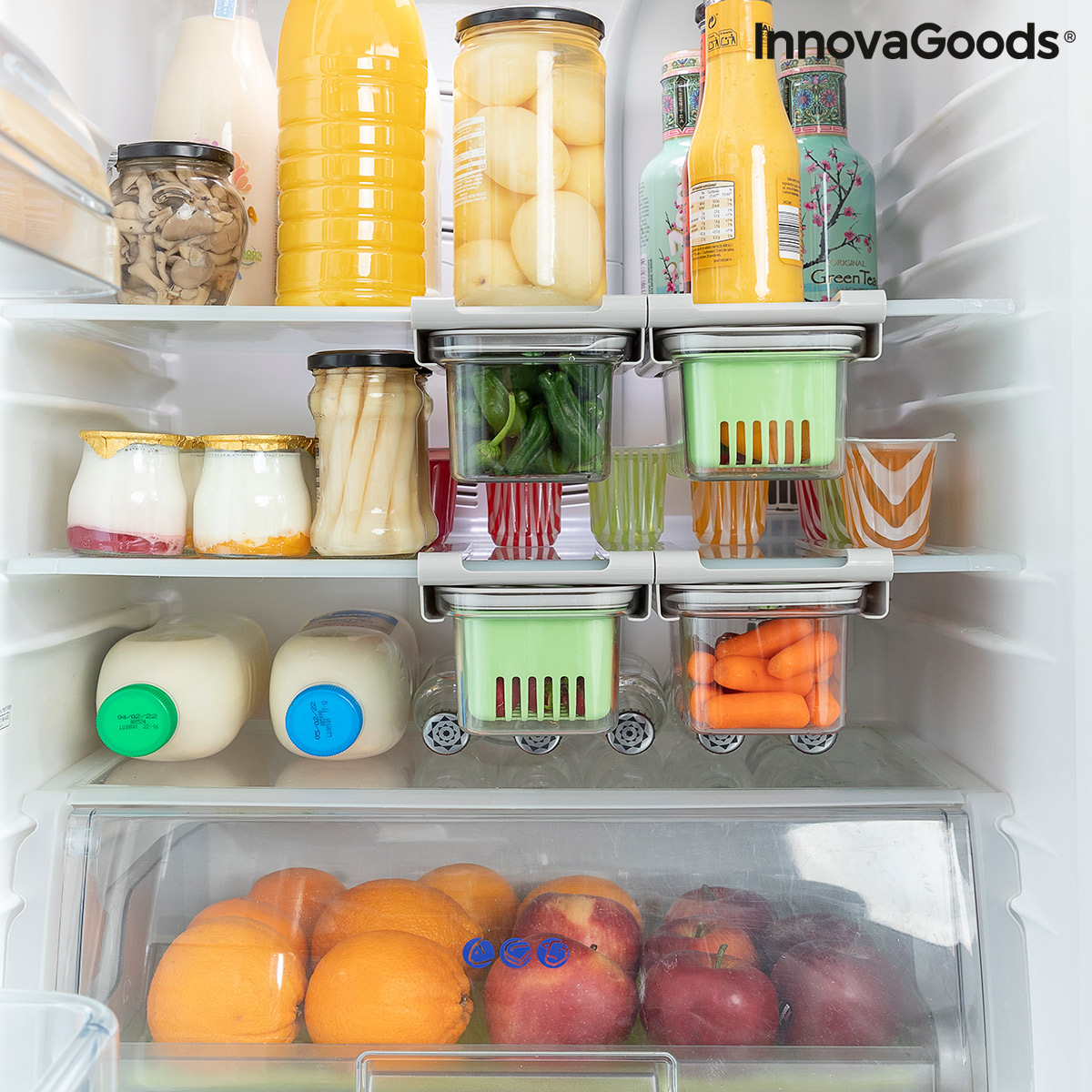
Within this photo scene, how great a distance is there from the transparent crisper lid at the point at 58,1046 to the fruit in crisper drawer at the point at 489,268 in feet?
2.26

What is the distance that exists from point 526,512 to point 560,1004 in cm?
53

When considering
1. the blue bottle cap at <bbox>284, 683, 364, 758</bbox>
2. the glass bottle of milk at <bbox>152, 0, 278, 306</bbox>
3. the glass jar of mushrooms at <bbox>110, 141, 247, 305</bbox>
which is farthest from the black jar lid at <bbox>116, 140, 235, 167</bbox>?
the blue bottle cap at <bbox>284, 683, 364, 758</bbox>

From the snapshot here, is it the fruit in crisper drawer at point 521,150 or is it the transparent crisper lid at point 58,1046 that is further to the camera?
the fruit in crisper drawer at point 521,150

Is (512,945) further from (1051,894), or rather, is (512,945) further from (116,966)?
(1051,894)

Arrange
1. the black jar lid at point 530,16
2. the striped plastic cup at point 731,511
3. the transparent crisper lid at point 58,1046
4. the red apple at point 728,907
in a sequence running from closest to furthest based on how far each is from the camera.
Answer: the transparent crisper lid at point 58,1046 → the black jar lid at point 530,16 → the red apple at point 728,907 → the striped plastic cup at point 731,511

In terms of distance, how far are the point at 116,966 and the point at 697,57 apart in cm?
122

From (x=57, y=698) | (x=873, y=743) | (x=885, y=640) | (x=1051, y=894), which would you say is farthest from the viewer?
(x=885, y=640)

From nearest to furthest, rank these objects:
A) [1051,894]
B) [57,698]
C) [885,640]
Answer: [1051,894], [57,698], [885,640]

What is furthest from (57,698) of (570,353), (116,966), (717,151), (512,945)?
(717,151)

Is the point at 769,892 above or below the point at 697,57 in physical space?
below

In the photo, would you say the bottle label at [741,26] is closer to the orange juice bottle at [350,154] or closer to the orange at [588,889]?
the orange juice bottle at [350,154]

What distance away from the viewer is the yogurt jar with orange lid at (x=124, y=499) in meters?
1.00

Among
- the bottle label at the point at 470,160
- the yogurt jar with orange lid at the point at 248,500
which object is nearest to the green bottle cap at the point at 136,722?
the yogurt jar with orange lid at the point at 248,500

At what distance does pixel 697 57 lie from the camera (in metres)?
1.08
